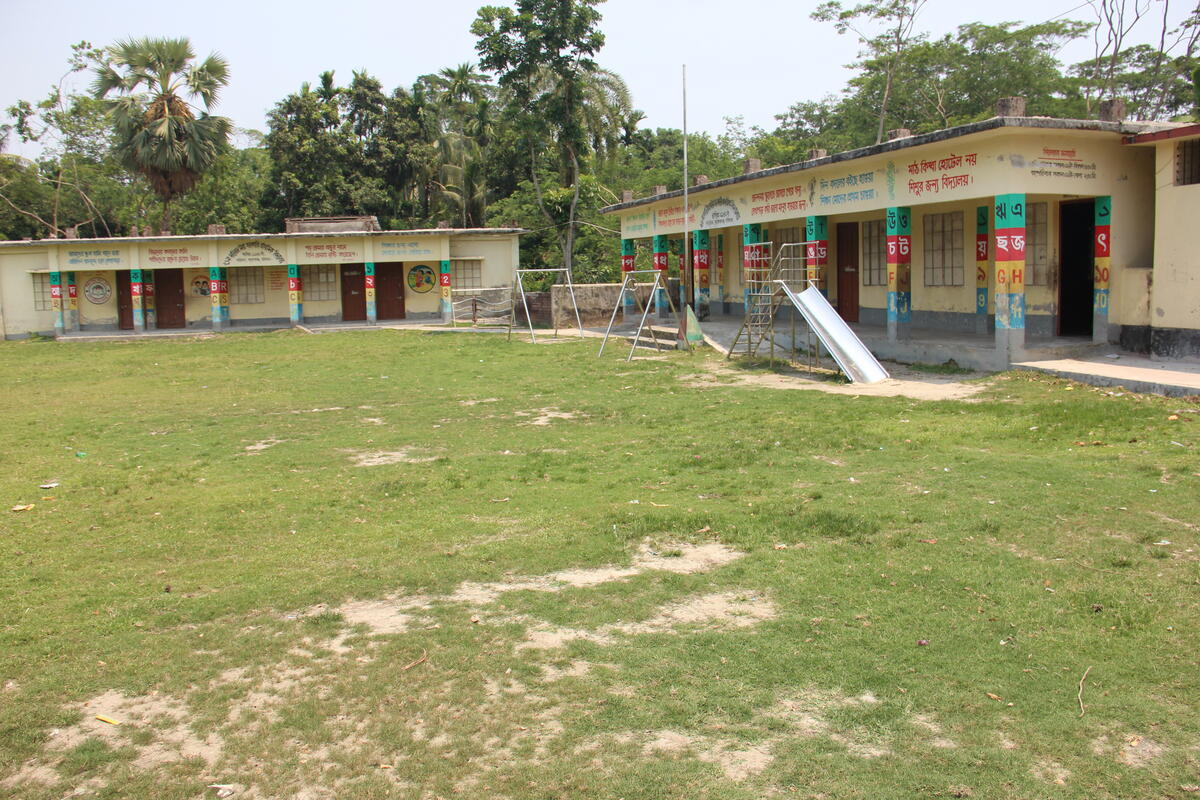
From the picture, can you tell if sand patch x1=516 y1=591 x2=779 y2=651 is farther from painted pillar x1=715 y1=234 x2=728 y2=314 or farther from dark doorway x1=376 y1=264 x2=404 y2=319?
dark doorway x1=376 y1=264 x2=404 y2=319

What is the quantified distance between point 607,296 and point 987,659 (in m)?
23.5

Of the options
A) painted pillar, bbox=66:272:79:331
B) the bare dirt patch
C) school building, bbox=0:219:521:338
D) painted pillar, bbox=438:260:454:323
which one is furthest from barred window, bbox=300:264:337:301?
the bare dirt patch

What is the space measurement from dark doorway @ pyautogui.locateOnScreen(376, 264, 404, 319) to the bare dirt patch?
65.5ft

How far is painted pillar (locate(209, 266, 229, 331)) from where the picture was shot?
31.6 meters

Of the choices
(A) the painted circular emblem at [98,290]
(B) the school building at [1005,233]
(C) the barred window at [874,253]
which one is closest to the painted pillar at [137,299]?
(A) the painted circular emblem at [98,290]

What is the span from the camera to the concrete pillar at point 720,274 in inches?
1044

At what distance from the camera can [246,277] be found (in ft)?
110

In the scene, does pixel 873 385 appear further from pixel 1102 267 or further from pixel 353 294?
pixel 353 294

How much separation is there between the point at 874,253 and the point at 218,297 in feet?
71.7

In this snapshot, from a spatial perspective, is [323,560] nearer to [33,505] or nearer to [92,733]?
[92,733]

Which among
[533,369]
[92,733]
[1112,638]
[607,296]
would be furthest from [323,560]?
[607,296]

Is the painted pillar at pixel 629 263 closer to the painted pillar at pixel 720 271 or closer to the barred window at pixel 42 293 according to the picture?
the painted pillar at pixel 720 271

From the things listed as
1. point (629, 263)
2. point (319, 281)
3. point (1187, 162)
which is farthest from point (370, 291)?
point (1187, 162)

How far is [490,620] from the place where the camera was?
5121 mm
